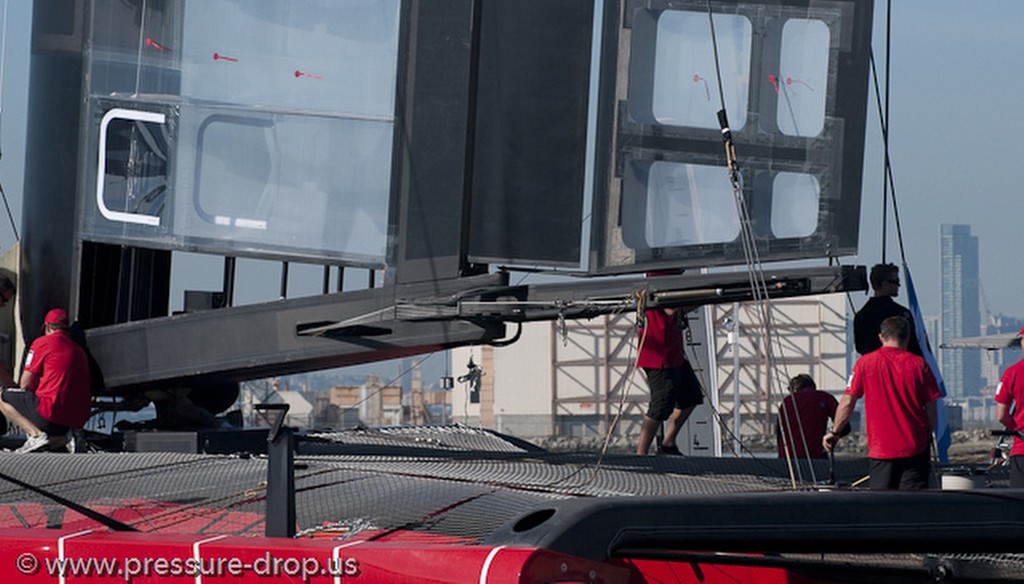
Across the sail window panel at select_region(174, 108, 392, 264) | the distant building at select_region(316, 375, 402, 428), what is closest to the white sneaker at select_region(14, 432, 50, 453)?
the sail window panel at select_region(174, 108, 392, 264)

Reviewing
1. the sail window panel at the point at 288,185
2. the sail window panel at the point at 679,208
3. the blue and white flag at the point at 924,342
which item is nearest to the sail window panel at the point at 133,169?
the sail window panel at the point at 288,185

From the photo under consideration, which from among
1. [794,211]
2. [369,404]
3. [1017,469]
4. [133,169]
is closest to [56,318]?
[133,169]

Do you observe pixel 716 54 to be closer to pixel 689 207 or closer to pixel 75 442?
pixel 689 207

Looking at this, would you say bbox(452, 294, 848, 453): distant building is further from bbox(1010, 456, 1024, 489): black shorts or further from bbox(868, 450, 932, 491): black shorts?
bbox(868, 450, 932, 491): black shorts

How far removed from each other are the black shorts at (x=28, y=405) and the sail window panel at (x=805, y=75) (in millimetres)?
3405

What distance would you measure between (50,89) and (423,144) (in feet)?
5.92

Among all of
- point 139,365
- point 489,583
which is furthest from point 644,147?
point 489,583

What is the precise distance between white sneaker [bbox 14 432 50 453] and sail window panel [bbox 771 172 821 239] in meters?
3.28

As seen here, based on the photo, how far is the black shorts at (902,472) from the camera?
20.6 feet

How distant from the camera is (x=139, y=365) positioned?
22.5ft

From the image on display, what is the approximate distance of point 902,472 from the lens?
633 cm

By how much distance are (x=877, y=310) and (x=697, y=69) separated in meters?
1.90

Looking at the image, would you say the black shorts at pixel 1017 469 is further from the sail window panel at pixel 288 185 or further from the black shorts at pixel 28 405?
the black shorts at pixel 28 405

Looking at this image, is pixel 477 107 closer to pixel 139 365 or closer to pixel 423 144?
pixel 423 144
